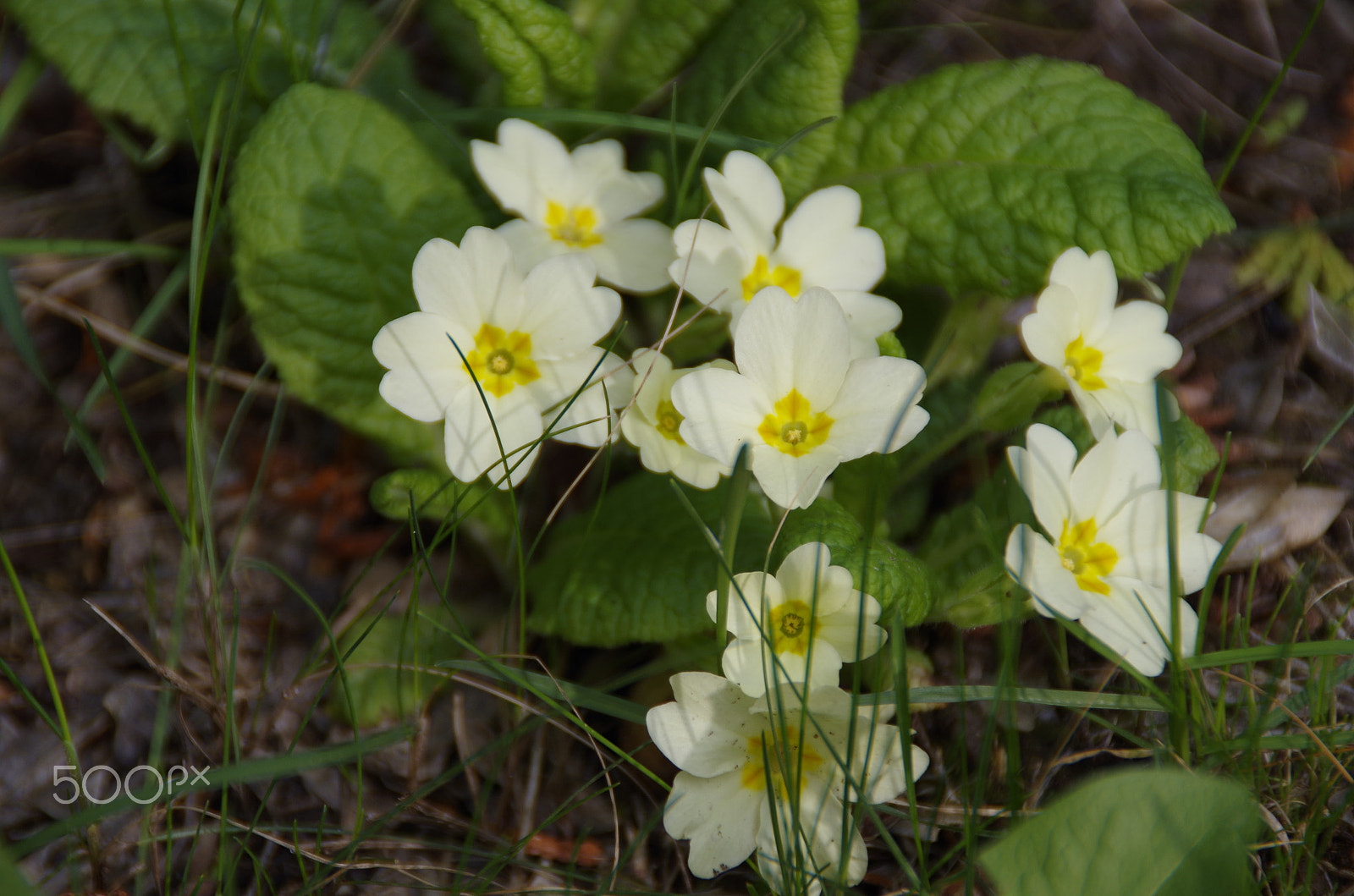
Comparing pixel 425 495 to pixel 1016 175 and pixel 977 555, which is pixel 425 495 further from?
pixel 1016 175

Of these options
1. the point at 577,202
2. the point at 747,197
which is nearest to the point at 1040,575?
the point at 747,197

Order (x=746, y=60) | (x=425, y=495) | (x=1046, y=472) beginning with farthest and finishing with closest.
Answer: (x=746, y=60) → (x=425, y=495) → (x=1046, y=472)

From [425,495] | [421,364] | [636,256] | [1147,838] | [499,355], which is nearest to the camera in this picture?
[1147,838]

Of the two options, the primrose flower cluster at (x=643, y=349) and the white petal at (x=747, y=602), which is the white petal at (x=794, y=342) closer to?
the primrose flower cluster at (x=643, y=349)

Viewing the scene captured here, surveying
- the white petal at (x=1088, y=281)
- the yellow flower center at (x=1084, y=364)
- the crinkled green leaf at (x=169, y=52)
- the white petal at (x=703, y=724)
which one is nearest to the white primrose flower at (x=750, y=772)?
the white petal at (x=703, y=724)

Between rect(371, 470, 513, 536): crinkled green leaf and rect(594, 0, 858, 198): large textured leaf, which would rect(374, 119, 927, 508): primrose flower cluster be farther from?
rect(594, 0, 858, 198): large textured leaf

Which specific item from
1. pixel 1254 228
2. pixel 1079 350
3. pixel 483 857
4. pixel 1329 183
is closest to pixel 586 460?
pixel 483 857
